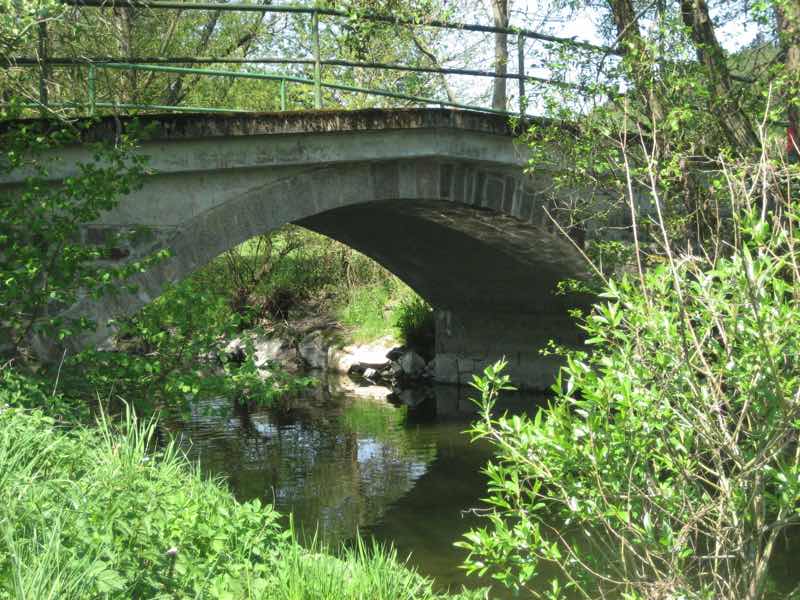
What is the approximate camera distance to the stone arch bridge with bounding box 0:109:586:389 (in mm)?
7230

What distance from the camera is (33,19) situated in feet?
18.4

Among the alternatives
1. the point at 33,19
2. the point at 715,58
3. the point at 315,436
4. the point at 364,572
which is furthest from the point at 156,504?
the point at 315,436

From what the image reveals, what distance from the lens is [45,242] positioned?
6297 millimetres

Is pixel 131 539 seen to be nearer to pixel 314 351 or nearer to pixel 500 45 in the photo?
pixel 500 45

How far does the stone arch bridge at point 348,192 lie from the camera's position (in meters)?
7.23

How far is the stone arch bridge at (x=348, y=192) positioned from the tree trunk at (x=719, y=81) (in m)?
1.66

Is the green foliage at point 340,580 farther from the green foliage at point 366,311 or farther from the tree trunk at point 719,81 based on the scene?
the green foliage at point 366,311

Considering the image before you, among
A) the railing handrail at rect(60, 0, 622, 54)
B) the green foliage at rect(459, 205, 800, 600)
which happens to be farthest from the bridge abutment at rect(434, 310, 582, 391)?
the green foliage at rect(459, 205, 800, 600)

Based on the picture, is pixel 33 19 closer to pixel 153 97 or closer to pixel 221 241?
pixel 221 241

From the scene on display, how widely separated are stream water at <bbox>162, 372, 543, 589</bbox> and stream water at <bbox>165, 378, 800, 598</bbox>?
11 mm

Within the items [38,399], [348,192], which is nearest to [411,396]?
[348,192]

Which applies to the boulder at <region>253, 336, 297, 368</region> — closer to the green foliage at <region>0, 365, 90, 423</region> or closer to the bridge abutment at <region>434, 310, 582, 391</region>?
the bridge abutment at <region>434, 310, 582, 391</region>

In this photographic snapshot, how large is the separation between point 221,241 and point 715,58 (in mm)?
3703

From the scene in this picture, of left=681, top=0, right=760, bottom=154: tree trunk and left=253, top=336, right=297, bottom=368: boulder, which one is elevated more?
left=681, top=0, right=760, bottom=154: tree trunk
